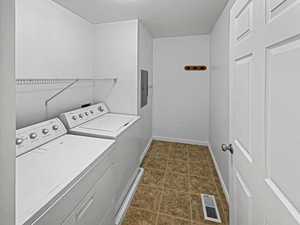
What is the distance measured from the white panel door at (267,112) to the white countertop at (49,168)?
39.7 inches

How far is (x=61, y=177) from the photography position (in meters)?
0.98

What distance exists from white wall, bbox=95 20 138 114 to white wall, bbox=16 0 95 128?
254 mm

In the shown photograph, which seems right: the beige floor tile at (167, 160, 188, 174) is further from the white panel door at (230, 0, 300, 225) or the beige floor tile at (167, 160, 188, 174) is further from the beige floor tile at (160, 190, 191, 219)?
the white panel door at (230, 0, 300, 225)

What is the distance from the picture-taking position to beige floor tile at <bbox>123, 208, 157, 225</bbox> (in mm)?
1666

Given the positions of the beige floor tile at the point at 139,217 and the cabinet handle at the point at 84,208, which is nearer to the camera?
the cabinet handle at the point at 84,208

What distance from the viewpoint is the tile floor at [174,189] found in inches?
68.2

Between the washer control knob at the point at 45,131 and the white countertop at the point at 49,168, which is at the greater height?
the washer control knob at the point at 45,131

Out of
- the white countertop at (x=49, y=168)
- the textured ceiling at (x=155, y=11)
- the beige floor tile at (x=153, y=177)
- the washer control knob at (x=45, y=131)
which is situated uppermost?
the textured ceiling at (x=155, y=11)

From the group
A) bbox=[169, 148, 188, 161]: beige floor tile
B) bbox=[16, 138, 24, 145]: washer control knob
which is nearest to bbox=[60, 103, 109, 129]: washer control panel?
bbox=[16, 138, 24, 145]: washer control knob

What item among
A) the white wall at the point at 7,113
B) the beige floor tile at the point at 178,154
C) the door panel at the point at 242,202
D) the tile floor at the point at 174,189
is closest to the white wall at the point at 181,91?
the beige floor tile at the point at 178,154

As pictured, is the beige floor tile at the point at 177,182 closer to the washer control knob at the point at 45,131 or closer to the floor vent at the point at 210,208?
the floor vent at the point at 210,208

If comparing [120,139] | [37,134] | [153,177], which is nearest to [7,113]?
[37,134]

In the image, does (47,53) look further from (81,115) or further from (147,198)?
(147,198)

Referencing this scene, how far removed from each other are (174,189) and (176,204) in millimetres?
277
